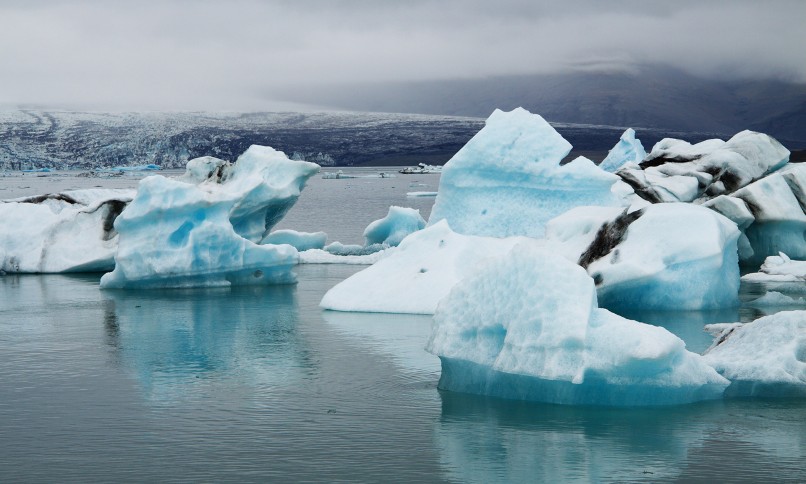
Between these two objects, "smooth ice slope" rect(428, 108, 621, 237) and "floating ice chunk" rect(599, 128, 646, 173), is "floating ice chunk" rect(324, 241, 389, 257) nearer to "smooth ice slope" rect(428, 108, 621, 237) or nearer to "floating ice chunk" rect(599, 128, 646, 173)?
"smooth ice slope" rect(428, 108, 621, 237)

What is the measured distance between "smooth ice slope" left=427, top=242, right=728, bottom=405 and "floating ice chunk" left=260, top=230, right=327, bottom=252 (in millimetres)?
11753

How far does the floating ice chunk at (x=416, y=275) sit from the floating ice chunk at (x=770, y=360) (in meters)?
4.51

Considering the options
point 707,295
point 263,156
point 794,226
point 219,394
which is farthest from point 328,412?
point 794,226

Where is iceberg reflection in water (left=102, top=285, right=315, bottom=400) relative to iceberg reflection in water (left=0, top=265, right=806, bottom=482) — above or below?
below

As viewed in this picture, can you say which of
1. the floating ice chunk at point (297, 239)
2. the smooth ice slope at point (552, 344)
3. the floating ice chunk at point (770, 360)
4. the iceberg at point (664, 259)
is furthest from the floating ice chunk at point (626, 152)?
the smooth ice slope at point (552, 344)

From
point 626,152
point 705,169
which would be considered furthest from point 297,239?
point 626,152

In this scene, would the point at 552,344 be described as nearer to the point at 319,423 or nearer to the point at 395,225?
the point at 319,423

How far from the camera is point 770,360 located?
800 centimetres

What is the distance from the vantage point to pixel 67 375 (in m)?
9.25

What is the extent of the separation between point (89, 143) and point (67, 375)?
279 ft

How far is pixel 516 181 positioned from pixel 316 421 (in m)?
11.2

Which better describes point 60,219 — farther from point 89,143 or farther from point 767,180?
point 89,143

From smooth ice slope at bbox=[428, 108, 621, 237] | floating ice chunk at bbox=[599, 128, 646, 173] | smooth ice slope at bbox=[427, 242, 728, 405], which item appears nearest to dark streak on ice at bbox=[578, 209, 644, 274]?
smooth ice slope at bbox=[428, 108, 621, 237]

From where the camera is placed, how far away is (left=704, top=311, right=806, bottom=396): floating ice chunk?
7941 mm
